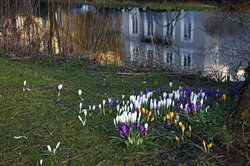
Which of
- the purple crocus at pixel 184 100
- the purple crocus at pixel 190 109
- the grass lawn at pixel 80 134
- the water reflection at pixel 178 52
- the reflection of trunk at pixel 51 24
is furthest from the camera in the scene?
the reflection of trunk at pixel 51 24

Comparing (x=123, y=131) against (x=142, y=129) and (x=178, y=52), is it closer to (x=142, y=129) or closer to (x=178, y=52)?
(x=142, y=129)

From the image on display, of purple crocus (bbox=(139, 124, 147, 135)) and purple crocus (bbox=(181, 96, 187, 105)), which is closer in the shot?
purple crocus (bbox=(139, 124, 147, 135))

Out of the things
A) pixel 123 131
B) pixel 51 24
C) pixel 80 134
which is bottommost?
pixel 80 134

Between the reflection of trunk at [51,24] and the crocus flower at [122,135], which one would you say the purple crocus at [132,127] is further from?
the reflection of trunk at [51,24]

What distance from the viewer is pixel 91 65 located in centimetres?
636

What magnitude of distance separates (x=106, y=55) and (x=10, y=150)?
15.4ft

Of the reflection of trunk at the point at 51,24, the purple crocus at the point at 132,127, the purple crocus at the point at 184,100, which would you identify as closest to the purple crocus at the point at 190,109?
the purple crocus at the point at 184,100

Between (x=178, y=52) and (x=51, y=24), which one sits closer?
(x=178, y=52)

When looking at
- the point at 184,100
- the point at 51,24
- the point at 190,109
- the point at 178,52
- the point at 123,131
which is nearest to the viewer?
the point at 123,131

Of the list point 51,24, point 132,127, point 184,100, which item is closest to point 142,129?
point 132,127

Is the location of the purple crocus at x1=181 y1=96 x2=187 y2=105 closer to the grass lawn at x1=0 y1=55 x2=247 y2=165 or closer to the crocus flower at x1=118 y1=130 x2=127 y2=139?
the grass lawn at x1=0 y1=55 x2=247 y2=165

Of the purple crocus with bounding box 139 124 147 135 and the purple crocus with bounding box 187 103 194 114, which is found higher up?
the purple crocus with bounding box 187 103 194 114

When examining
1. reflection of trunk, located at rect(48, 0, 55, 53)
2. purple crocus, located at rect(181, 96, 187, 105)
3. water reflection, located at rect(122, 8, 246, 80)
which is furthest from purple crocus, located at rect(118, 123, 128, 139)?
reflection of trunk, located at rect(48, 0, 55, 53)

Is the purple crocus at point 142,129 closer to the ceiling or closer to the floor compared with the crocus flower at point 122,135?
closer to the ceiling
